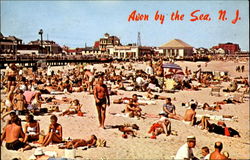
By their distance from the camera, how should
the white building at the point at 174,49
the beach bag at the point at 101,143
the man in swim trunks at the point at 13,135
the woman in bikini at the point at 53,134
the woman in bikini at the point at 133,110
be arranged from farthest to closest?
the white building at the point at 174,49 < the woman in bikini at the point at 133,110 < the beach bag at the point at 101,143 < the woman in bikini at the point at 53,134 < the man in swim trunks at the point at 13,135

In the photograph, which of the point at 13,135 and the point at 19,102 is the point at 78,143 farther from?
the point at 19,102

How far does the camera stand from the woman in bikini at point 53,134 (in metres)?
5.68

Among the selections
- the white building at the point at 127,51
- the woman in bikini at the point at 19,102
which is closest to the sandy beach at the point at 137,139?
the woman in bikini at the point at 19,102

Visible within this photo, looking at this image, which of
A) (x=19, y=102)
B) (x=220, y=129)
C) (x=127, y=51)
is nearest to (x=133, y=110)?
(x=220, y=129)

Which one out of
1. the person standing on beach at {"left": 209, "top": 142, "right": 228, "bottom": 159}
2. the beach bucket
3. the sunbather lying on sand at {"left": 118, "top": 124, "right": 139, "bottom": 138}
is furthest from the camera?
the sunbather lying on sand at {"left": 118, "top": 124, "right": 139, "bottom": 138}

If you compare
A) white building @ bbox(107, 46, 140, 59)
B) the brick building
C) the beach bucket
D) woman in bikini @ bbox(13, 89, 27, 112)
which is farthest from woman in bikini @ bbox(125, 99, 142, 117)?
the brick building

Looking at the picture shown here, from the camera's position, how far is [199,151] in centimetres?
591

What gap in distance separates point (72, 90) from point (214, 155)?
10.4 m

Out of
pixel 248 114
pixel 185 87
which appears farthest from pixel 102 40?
pixel 248 114

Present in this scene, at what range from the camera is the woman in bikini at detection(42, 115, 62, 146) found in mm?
5680

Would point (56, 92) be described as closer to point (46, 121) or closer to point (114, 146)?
point (46, 121)

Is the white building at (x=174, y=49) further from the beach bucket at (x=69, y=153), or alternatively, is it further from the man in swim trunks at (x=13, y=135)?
the beach bucket at (x=69, y=153)

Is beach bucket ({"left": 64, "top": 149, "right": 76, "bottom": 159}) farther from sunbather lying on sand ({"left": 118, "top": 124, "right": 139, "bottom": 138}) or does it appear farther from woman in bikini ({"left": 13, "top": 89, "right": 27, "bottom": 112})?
woman in bikini ({"left": 13, "top": 89, "right": 27, "bottom": 112})

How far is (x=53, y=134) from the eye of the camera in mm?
5730
